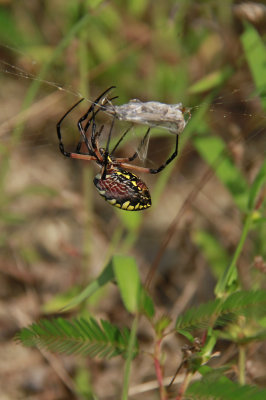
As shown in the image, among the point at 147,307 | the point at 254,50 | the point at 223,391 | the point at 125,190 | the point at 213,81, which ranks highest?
the point at 254,50

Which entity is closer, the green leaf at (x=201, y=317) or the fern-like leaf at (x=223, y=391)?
the fern-like leaf at (x=223, y=391)

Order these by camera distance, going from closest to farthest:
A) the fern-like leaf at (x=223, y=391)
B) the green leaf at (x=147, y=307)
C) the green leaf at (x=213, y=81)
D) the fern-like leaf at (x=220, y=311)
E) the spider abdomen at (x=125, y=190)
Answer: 1. the fern-like leaf at (x=223, y=391)
2. the fern-like leaf at (x=220, y=311)
3. the green leaf at (x=147, y=307)
4. the spider abdomen at (x=125, y=190)
5. the green leaf at (x=213, y=81)

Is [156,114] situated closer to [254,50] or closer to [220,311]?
[220,311]

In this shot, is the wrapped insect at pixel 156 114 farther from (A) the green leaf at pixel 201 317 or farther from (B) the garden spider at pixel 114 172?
(A) the green leaf at pixel 201 317

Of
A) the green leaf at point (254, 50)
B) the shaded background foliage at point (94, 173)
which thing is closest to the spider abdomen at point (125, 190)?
the shaded background foliage at point (94, 173)

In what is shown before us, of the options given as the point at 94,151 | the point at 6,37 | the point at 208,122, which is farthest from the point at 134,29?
the point at 94,151

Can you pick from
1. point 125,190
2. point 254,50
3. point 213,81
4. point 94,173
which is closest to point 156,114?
point 125,190

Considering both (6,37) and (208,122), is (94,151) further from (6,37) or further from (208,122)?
(6,37)
